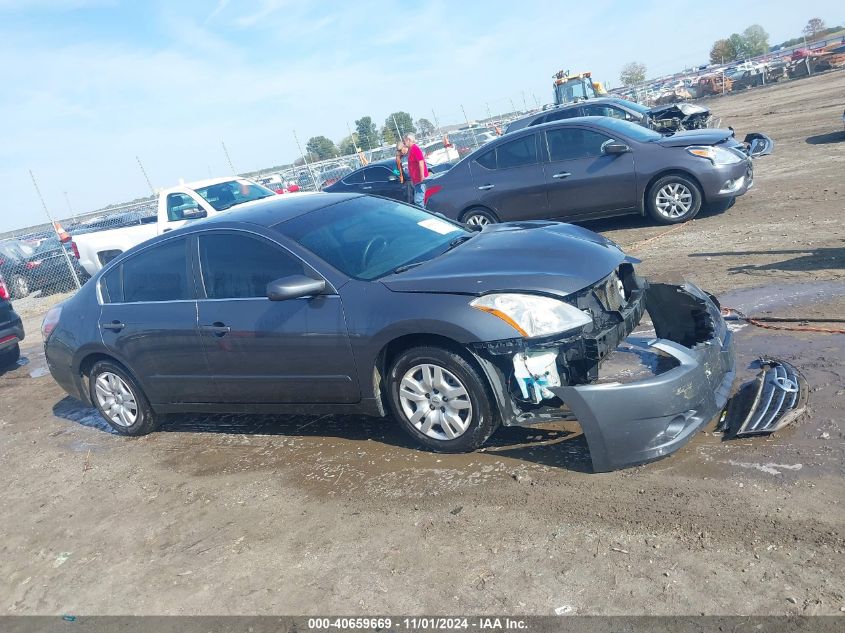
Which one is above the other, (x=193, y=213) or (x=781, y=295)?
(x=193, y=213)

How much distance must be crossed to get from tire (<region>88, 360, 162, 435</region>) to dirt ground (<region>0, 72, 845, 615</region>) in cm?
17

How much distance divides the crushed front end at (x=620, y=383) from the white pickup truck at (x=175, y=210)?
915 centimetres

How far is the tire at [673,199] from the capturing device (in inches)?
387

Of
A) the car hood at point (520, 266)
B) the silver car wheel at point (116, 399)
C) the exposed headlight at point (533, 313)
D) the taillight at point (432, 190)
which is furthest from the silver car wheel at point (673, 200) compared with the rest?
the silver car wheel at point (116, 399)

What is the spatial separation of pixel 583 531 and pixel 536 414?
0.82m

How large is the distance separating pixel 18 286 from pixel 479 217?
13410mm

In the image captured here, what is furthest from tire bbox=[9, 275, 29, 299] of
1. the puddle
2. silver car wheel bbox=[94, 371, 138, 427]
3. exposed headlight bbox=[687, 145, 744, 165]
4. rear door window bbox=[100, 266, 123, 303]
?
the puddle

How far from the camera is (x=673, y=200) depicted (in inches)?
394

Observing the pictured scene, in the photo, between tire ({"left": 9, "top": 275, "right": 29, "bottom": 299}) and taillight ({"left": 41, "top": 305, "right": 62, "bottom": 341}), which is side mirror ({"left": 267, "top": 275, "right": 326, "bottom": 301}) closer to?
taillight ({"left": 41, "top": 305, "right": 62, "bottom": 341})

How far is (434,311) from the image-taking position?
13.8 feet

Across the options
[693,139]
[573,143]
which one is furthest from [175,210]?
[693,139]

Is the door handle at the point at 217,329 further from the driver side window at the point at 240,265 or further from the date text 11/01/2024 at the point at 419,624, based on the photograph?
the date text 11/01/2024 at the point at 419,624

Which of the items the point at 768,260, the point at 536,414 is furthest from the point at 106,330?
the point at 768,260

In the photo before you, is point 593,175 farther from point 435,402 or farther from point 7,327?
point 7,327
